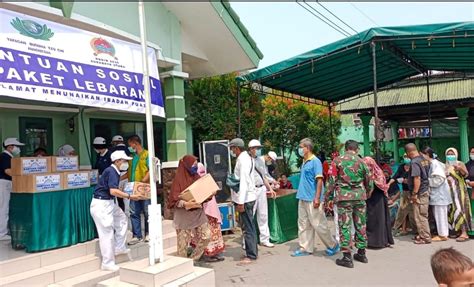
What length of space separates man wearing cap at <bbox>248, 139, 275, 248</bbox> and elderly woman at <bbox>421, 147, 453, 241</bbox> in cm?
268

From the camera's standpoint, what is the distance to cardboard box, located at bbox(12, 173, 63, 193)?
468 cm

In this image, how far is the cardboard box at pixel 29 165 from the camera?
480 centimetres

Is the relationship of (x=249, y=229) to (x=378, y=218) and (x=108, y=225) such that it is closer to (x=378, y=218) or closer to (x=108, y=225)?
(x=108, y=225)

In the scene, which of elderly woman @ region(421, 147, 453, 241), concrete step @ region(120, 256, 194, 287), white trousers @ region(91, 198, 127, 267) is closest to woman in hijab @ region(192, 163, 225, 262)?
white trousers @ region(91, 198, 127, 267)

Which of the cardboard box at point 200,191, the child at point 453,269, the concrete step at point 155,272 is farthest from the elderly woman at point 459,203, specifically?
the child at point 453,269

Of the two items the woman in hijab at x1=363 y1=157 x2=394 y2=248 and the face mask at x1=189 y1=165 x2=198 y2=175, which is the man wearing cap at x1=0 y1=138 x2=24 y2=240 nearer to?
the face mask at x1=189 y1=165 x2=198 y2=175

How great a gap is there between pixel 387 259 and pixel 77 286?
417 centimetres

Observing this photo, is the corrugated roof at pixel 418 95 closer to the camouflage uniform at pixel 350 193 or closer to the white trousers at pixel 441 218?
the white trousers at pixel 441 218

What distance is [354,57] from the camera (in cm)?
816

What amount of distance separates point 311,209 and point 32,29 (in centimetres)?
449

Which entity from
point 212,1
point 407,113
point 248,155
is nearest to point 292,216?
point 248,155

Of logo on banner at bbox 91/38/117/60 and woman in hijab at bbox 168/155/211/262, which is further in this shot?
logo on banner at bbox 91/38/117/60

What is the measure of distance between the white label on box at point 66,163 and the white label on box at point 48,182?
9.3 inches

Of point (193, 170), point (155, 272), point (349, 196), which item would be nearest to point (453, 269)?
point (155, 272)
